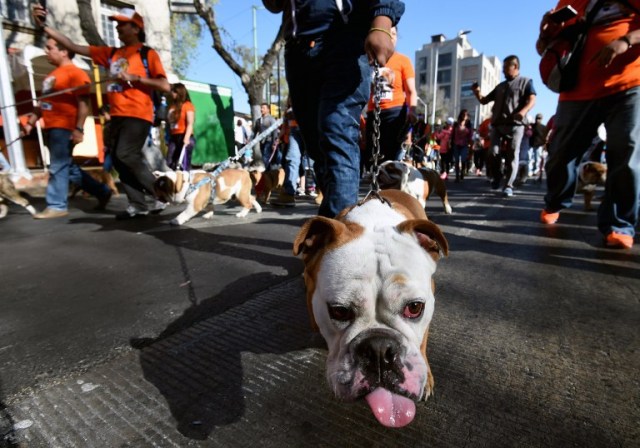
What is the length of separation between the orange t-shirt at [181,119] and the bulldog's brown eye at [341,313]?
739cm

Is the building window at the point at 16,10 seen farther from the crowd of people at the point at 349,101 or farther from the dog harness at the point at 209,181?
the dog harness at the point at 209,181

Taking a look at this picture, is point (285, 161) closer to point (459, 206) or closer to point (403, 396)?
point (459, 206)

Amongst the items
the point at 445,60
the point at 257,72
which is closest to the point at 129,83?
the point at 257,72

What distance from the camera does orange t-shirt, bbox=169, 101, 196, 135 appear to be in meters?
7.70

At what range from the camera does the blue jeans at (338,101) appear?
2457 millimetres

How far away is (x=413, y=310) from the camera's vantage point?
136 centimetres

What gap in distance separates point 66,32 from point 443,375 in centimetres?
1824

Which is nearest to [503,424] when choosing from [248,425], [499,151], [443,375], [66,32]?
[443,375]

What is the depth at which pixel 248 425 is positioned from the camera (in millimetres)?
1244

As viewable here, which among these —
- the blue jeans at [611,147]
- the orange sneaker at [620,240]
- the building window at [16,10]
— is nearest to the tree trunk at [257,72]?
the building window at [16,10]

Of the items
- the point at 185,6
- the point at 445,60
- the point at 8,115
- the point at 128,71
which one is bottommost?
the point at 8,115

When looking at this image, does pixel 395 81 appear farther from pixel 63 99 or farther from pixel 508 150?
pixel 63 99

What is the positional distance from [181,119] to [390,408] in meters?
7.89

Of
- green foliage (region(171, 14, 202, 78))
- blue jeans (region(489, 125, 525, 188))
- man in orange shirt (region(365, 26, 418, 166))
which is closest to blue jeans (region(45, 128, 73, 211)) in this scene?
man in orange shirt (region(365, 26, 418, 166))
